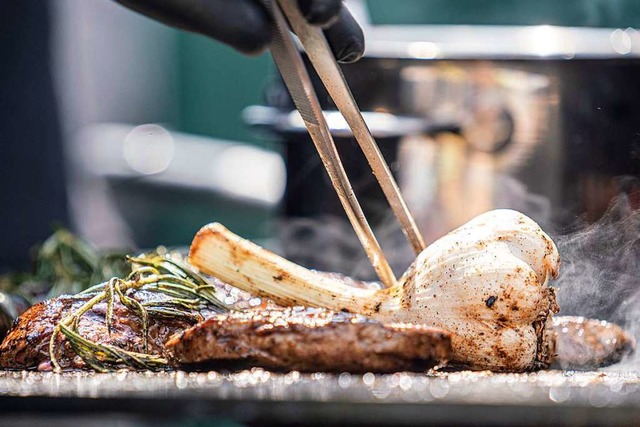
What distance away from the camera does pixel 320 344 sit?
6.88 ft

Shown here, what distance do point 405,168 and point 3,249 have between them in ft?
12.4

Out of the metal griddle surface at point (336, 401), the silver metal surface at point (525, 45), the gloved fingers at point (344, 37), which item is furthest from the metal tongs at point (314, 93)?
the silver metal surface at point (525, 45)

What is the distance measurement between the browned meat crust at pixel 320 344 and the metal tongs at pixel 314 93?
22.5 inches

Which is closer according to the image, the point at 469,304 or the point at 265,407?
the point at 265,407

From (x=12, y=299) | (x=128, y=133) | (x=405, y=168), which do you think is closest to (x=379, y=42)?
(x=405, y=168)

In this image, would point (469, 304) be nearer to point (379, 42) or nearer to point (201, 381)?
point (201, 381)

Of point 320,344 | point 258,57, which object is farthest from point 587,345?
point 258,57

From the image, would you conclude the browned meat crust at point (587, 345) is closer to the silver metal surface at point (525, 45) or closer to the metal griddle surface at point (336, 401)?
the metal griddle surface at point (336, 401)

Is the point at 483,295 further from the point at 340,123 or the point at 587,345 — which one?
the point at 340,123

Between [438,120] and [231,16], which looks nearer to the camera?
[231,16]

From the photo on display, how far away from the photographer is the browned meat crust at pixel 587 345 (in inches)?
101

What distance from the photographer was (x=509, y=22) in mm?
6738

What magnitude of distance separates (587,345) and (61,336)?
1.43 meters

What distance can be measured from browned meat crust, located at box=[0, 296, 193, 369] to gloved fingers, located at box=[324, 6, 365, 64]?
0.96 meters
